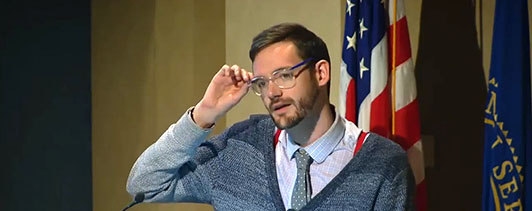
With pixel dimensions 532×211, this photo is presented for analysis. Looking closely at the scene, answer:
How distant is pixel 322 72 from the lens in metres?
2.05

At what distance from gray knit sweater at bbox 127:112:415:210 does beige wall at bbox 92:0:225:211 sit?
1.25 m

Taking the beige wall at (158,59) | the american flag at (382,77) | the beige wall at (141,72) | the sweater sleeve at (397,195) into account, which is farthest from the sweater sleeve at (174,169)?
the beige wall at (141,72)

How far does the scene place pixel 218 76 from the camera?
2129 millimetres

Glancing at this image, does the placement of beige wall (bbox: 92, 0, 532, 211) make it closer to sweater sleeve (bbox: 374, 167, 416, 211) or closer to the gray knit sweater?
the gray knit sweater

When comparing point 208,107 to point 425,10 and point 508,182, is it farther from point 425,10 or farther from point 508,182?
point 425,10

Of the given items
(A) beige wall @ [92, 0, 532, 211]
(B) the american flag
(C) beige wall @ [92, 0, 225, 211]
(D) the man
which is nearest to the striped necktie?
(D) the man

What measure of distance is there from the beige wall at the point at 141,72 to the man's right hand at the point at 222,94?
1282mm

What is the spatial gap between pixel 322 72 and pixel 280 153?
279 mm

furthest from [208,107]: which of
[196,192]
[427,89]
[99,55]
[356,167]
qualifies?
[99,55]

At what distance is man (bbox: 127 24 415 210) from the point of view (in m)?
1.97
